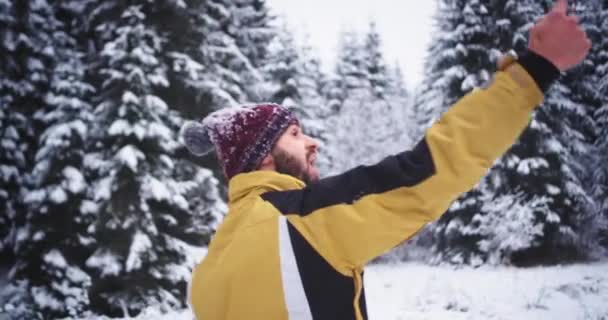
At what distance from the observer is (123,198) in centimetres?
1020

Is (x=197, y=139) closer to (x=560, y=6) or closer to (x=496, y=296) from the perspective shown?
(x=560, y=6)

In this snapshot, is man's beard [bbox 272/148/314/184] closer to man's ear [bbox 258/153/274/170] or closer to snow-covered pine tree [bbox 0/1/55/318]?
man's ear [bbox 258/153/274/170]

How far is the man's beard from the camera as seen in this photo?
5.95ft

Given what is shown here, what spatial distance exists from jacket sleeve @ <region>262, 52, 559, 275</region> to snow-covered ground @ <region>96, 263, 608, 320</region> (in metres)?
7.78

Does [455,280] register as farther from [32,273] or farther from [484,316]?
[32,273]

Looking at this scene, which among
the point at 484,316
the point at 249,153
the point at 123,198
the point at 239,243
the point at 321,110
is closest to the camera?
the point at 239,243

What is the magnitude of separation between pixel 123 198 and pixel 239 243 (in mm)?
9477

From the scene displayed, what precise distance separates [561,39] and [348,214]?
0.75m

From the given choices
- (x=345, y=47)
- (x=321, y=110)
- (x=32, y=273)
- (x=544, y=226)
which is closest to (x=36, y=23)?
(x=32, y=273)

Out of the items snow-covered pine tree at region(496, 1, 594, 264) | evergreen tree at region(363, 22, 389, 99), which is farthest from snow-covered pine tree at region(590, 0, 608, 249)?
evergreen tree at region(363, 22, 389, 99)

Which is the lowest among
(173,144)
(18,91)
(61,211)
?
(61,211)

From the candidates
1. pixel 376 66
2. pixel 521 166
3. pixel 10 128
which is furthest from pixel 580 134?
pixel 10 128

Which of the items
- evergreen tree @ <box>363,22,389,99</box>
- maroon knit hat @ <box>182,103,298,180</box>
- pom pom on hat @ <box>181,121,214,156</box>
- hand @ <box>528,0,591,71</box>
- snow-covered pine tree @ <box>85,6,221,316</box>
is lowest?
hand @ <box>528,0,591,71</box>

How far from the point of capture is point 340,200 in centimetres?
137
